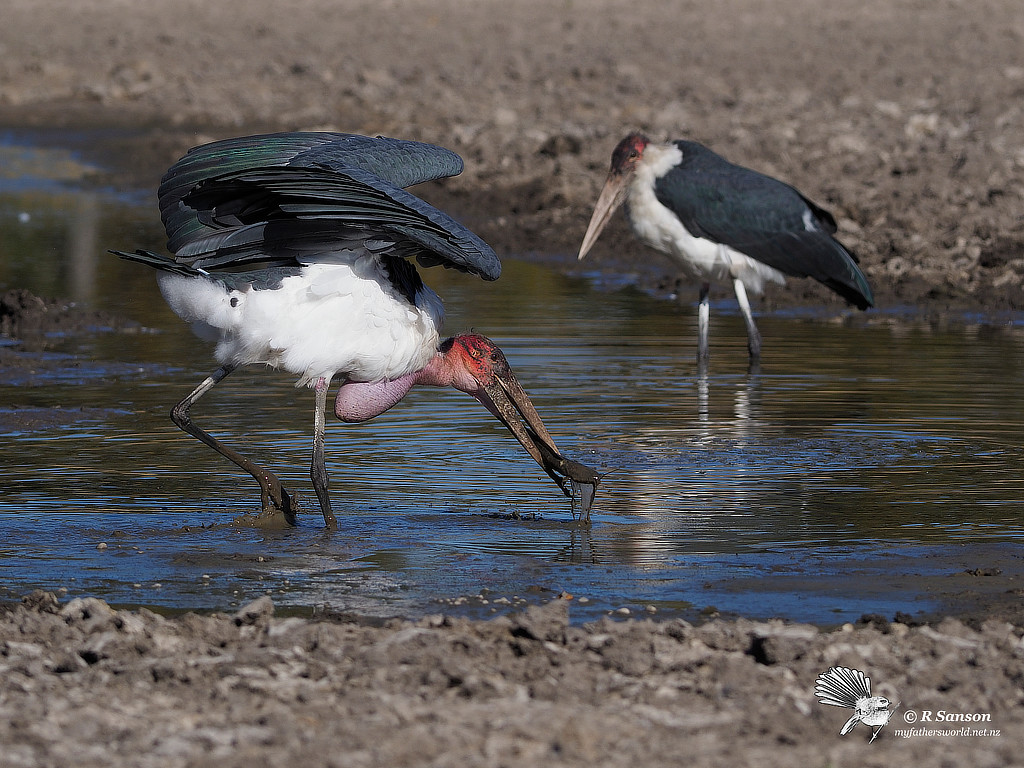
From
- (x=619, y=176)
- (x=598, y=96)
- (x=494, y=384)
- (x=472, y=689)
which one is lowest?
(x=472, y=689)

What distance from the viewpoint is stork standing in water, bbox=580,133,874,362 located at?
10.3m

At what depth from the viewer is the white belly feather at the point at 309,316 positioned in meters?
6.08

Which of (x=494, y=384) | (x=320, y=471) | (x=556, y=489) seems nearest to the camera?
(x=320, y=471)

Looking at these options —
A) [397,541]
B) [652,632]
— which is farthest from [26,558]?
[652,632]

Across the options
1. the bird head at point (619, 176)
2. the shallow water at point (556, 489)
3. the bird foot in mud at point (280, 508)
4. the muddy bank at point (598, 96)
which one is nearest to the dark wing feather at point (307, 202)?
the bird foot in mud at point (280, 508)

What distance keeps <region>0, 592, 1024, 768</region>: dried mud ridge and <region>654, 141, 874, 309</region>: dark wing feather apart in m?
5.93

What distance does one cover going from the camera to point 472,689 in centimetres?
402

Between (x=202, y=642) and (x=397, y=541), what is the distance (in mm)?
1566

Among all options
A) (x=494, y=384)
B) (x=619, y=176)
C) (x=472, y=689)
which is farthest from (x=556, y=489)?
(x=619, y=176)

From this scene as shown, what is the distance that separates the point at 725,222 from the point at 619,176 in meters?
0.82

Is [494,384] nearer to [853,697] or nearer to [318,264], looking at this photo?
[318,264]

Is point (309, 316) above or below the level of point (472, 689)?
above

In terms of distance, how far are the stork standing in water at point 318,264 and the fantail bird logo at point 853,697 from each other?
214 cm

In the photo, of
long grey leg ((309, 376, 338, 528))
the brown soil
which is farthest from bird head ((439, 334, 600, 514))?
the brown soil
